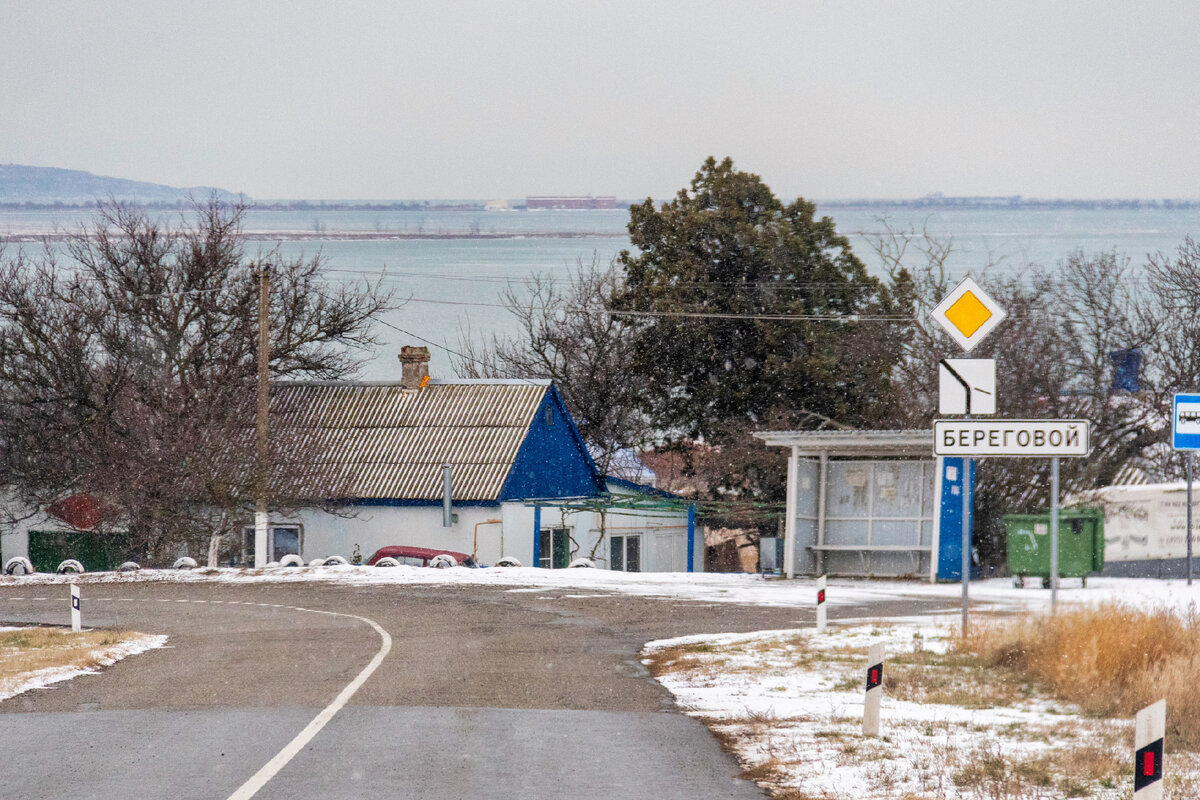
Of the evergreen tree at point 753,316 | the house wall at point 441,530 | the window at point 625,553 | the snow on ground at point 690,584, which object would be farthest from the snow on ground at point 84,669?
the evergreen tree at point 753,316

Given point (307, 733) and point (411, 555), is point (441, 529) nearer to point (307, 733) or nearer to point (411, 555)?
point (411, 555)

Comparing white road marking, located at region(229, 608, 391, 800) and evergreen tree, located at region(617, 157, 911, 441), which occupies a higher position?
evergreen tree, located at region(617, 157, 911, 441)

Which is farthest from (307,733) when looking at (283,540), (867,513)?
(283,540)

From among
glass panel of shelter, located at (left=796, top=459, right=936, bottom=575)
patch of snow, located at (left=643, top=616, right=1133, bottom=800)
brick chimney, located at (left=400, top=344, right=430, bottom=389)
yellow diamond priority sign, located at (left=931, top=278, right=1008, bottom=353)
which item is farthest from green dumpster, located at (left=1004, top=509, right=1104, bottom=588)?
brick chimney, located at (left=400, top=344, right=430, bottom=389)

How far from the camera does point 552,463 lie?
47281 mm

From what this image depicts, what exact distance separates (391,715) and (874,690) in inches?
149

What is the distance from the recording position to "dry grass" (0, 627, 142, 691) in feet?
51.6

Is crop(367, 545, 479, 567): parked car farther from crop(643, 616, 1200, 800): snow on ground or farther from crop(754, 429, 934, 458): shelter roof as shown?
crop(643, 616, 1200, 800): snow on ground

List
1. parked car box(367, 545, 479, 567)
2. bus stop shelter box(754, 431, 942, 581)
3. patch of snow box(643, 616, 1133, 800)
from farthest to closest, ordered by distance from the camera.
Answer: parked car box(367, 545, 479, 567), bus stop shelter box(754, 431, 942, 581), patch of snow box(643, 616, 1133, 800)

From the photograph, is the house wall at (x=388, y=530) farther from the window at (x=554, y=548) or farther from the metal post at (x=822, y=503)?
the metal post at (x=822, y=503)

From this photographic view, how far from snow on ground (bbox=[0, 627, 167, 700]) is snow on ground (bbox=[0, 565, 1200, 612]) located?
31.3ft

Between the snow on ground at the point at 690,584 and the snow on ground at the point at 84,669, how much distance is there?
9529mm

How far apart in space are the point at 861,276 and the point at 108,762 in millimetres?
42621

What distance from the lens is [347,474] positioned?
146 ft
